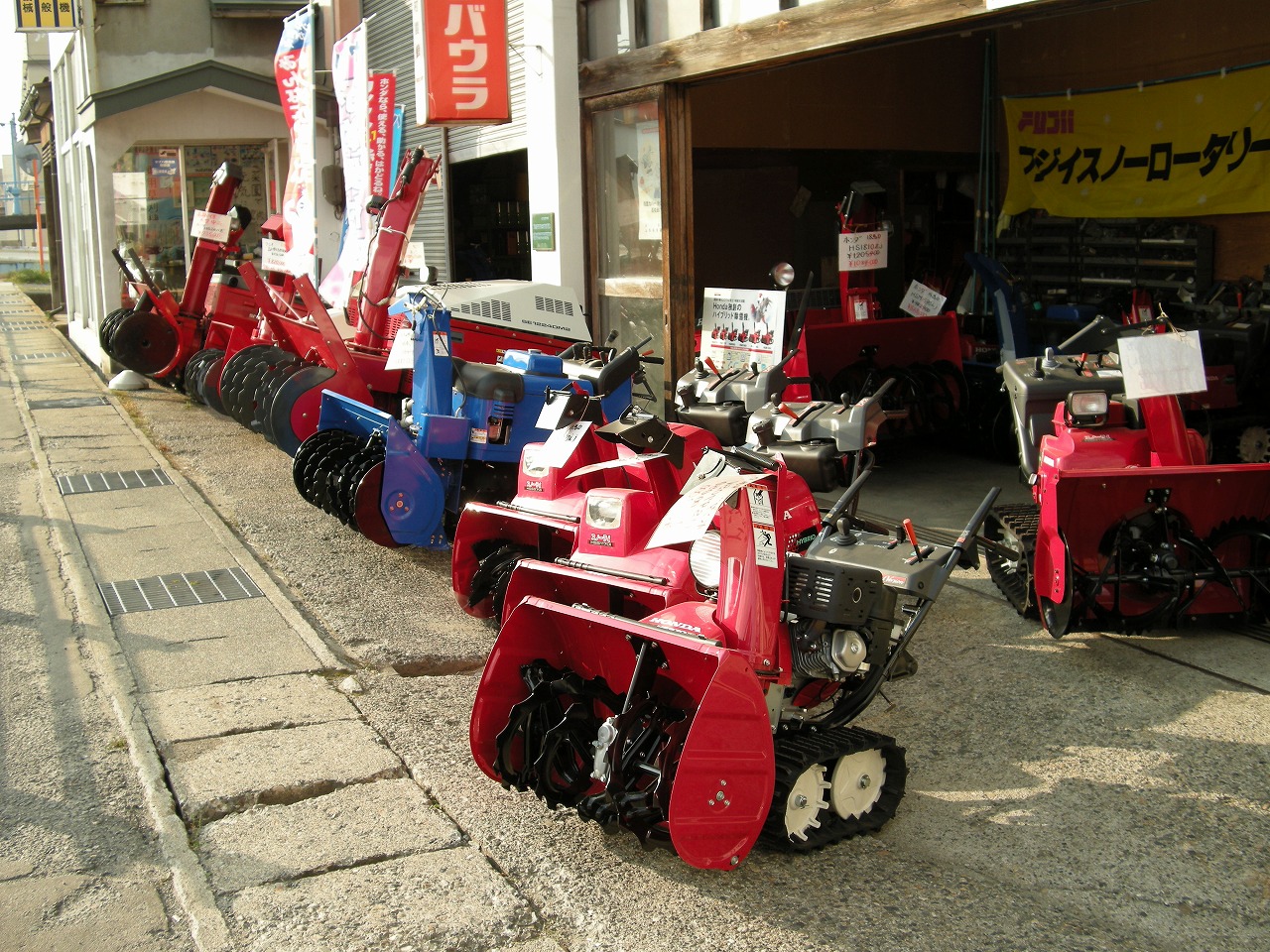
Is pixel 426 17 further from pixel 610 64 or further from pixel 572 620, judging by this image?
pixel 572 620

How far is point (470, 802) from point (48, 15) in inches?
625

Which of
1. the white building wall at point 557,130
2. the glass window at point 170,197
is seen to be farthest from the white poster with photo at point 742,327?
the glass window at point 170,197

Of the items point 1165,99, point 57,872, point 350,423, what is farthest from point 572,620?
point 1165,99

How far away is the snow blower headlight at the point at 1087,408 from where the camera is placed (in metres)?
5.48

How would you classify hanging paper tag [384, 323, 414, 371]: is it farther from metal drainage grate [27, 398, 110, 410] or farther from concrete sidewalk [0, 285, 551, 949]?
metal drainage grate [27, 398, 110, 410]

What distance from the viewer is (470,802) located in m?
4.07

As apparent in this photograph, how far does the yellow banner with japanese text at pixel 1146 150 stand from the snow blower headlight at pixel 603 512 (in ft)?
24.9

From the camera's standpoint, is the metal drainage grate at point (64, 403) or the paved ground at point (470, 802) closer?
the paved ground at point (470, 802)

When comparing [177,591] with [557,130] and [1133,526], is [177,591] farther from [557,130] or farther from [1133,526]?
[557,130]

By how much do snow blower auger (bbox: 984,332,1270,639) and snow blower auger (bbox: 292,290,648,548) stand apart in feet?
7.26

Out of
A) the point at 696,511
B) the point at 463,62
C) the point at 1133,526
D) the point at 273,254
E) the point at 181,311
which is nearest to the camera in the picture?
the point at 696,511

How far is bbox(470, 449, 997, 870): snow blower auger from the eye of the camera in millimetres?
3301

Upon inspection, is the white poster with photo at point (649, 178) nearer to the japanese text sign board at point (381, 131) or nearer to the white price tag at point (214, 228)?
the japanese text sign board at point (381, 131)

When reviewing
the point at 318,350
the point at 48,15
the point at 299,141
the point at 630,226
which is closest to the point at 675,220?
the point at 630,226
